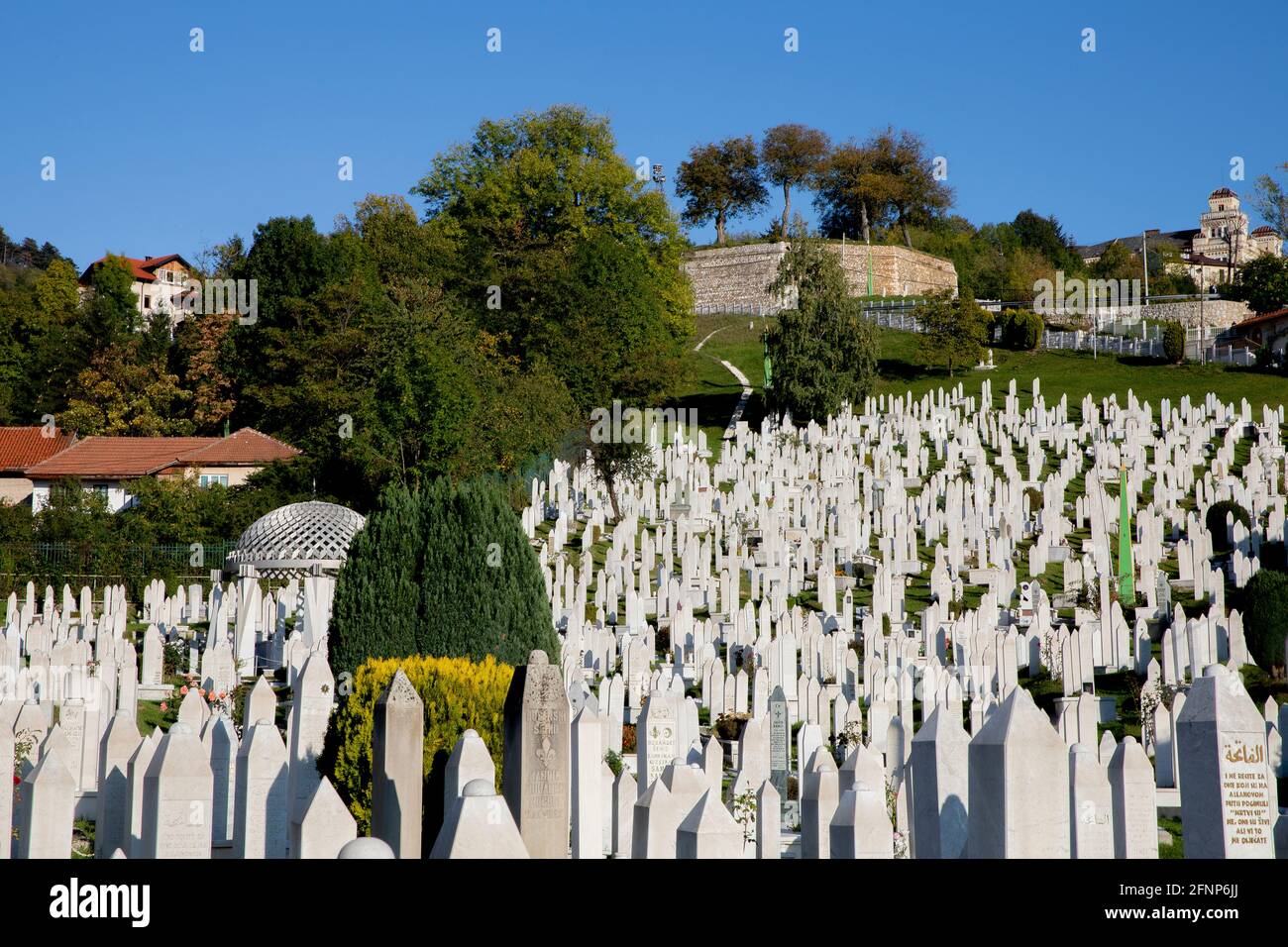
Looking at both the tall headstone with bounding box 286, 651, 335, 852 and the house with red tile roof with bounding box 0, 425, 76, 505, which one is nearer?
the tall headstone with bounding box 286, 651, 335, 852

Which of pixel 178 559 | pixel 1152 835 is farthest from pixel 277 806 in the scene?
pixel 178 559

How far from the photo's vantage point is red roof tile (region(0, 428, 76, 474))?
46.4 metres

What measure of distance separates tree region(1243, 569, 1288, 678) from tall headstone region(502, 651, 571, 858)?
15749mm

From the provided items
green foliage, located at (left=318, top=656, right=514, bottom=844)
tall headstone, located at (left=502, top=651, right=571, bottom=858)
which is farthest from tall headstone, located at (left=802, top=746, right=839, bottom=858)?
green foliage, located at (left=318, top=656, right=514, bottom=844)

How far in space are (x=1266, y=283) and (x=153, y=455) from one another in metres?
55.1

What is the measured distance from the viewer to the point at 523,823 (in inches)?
307

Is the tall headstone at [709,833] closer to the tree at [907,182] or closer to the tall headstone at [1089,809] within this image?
the tall headstone at [1089,809]

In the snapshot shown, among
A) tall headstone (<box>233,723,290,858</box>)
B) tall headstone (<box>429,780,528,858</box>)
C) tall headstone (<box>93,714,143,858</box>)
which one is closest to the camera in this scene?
tall headstone (<box>429,780,528,858</box>)

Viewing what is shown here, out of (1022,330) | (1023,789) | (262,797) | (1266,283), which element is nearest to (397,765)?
(262,797)

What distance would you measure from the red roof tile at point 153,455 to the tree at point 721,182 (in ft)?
154

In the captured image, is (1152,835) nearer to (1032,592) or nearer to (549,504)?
(1032,592)

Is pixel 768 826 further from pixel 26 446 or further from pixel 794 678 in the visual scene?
pixel 26 446

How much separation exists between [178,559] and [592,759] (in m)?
26.1

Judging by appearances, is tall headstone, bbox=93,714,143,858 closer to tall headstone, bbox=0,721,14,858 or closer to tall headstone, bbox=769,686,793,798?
tall headstone, bbox=0,721,14,858
